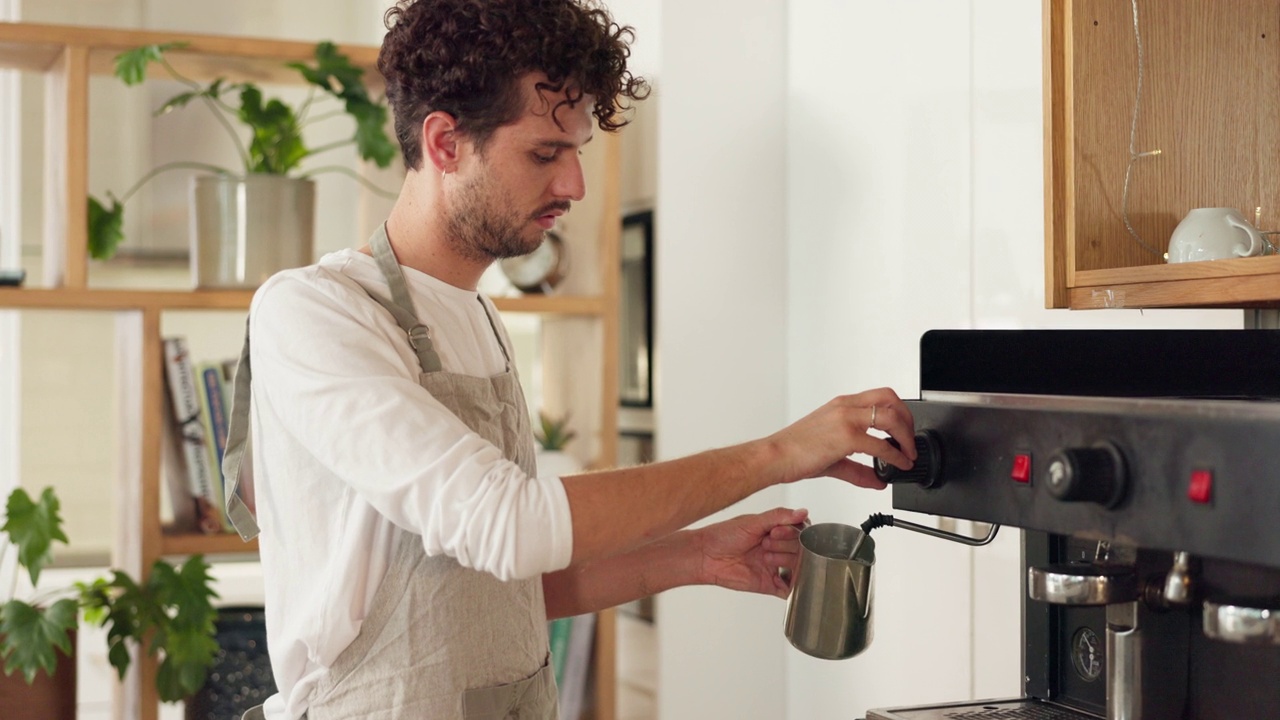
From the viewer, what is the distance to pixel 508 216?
1290 mm

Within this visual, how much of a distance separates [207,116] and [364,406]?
7.11 feet

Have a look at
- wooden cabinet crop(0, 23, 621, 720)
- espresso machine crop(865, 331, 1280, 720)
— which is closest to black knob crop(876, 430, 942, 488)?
espresso machine crop(865, 331, 1280, 720)

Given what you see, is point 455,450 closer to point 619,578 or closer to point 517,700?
point 517,700

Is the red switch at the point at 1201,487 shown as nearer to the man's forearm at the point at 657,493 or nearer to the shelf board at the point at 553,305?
the man's forearm at the point at 657,493

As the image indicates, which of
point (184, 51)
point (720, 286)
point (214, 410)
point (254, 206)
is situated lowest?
point (214, 410)

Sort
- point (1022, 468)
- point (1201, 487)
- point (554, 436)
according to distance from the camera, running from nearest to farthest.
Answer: point (1201, 487)
point (1022, 468)
point (554, 436)

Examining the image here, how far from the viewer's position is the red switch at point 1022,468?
0.92m

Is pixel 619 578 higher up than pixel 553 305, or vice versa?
pixel 553 305

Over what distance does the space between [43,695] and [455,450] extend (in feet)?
4.91

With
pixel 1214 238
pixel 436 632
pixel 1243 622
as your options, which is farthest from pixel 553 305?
pixel 1243 622

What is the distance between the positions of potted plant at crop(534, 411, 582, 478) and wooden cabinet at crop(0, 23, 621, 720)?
79 millimetres

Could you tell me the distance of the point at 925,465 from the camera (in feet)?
3.37

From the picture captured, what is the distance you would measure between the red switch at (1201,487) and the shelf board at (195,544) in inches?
71.0

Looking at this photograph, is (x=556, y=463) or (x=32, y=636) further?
(x=556, y=463)
